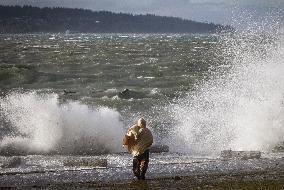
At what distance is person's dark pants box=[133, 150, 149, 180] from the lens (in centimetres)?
1161

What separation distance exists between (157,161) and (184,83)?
32.0 m

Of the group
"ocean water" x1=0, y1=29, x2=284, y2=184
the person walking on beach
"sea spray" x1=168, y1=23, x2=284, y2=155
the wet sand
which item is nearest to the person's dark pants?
the person walking on beach

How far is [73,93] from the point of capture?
40.7 metres

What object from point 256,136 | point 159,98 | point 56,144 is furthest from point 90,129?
point 159,98

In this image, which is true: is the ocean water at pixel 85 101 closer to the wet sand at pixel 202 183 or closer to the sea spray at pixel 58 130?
the sea spray at pixel 58 130

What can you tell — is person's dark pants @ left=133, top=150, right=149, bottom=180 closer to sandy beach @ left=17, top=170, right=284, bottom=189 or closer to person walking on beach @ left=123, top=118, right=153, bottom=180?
person walking on beach @ left=123, top=118, right=153, bottom=180

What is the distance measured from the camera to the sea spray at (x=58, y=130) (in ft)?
58.3

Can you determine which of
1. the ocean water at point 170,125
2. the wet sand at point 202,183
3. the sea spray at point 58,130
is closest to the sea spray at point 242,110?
the ocean water at point 170,125

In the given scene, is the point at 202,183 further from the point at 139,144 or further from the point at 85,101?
the point at 85,101

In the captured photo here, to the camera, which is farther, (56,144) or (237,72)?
(237,72)

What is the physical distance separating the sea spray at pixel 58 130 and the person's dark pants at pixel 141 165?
580 cm

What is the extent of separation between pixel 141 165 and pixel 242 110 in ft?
32.5

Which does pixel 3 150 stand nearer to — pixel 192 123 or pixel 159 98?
pixel 192 123

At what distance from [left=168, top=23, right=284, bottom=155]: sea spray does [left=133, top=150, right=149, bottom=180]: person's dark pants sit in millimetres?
5691
